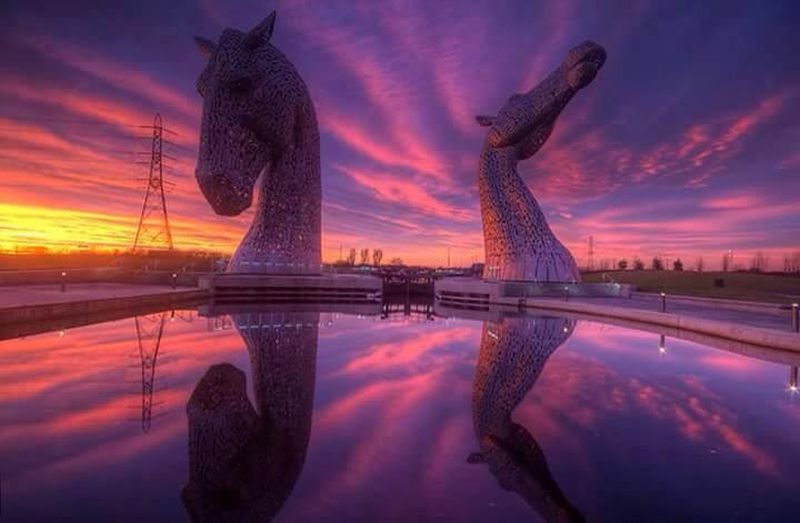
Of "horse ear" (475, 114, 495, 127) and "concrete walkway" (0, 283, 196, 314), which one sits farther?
"horse ear" (475, 114, 495, 127)

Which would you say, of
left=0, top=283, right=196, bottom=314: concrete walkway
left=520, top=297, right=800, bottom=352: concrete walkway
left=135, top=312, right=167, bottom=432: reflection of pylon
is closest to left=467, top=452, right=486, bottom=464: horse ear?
left=135, top=312, right=167, bottom=432: reflection of pylon

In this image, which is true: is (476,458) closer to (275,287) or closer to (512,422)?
(512,422)

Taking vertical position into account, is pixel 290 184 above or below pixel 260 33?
below

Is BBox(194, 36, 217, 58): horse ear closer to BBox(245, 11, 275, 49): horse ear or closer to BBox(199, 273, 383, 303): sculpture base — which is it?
BBox(245, 11, 275, 49): horse ear

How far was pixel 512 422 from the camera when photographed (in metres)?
5.41

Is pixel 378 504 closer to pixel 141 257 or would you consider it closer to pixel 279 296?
pixel 279 296

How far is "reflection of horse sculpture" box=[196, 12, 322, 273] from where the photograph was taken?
746 inches

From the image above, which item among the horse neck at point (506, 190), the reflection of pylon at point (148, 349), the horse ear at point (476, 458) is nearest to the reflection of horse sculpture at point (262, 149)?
the reflection of pylon at point (148, 349)

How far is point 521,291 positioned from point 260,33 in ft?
43.3

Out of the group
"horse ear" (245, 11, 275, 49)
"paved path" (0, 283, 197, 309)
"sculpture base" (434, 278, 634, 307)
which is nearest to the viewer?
"paved path" (0, 283, 197, 309)

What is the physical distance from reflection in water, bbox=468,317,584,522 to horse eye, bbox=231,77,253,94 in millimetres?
12329

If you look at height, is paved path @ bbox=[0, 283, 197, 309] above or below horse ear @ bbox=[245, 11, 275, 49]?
below

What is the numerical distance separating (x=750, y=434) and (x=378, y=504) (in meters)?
3.70

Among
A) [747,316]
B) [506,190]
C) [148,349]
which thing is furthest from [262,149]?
[747,316]
